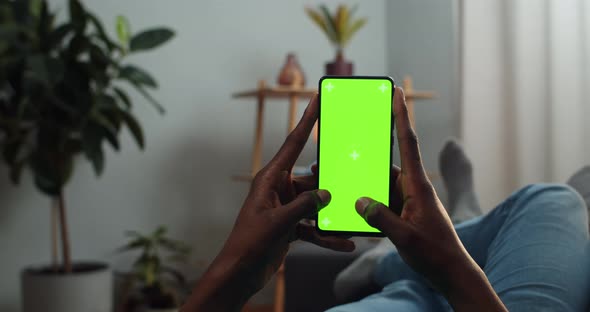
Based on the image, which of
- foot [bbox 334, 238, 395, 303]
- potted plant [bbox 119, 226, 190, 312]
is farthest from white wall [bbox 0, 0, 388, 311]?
foot [bbox 334, 238, 395, 303]

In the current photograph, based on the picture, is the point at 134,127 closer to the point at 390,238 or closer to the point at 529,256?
the point at 529,256

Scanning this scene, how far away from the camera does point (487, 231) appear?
3.25 ft

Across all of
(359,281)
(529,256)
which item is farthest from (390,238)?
(359,281)

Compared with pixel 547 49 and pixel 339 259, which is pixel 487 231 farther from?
pixel 547 49

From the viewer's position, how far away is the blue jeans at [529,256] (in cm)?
78

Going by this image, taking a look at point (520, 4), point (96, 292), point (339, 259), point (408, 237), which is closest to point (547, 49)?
point (520, 4)

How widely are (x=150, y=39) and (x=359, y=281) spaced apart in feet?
4.69

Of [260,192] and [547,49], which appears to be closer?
[260,192]

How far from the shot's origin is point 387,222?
1.55 feet

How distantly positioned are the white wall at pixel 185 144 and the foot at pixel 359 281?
1.57 meters

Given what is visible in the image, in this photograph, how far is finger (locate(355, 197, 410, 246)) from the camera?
1.53 feet

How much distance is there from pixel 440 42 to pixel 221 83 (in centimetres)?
90

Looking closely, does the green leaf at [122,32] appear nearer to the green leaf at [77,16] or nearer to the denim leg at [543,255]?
the green leaf at [77,16]

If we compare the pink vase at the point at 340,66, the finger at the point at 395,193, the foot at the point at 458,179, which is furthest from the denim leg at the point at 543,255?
the pink vase at the point at 340,66
